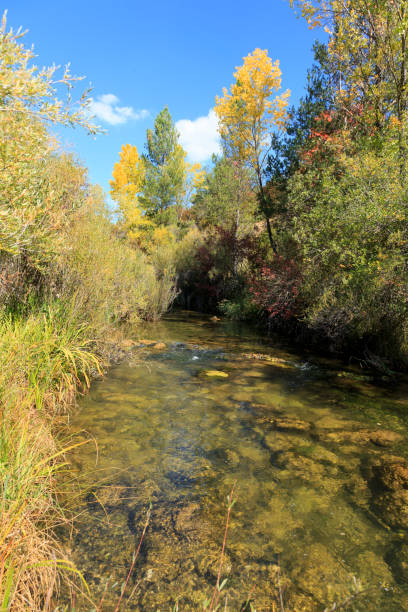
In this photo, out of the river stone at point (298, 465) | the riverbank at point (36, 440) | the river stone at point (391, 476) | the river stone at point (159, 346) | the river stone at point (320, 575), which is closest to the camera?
the riverbank at point (36, 440)

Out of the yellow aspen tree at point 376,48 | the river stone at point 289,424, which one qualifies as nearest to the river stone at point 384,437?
the river stone at point 289,424

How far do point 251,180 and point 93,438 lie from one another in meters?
18.5

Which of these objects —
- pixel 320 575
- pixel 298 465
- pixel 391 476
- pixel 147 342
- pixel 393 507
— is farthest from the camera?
pixel 147 342

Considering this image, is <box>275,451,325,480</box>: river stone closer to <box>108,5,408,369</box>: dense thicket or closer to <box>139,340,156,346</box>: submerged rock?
<box>108,5,408,369</box>: dense thicket

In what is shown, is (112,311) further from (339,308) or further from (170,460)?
(339,308)

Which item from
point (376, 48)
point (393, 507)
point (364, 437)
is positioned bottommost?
point (393, 507)

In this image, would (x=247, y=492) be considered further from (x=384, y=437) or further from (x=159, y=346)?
(x=159, y=346)

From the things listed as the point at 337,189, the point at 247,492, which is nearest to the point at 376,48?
the point at 337,189

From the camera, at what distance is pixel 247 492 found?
384 centimetres

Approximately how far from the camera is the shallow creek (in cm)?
270

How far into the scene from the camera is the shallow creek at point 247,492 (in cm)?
270

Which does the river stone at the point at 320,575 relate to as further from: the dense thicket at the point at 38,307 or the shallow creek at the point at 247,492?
the dense thicket at the point at 38,307

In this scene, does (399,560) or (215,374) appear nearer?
(399,560)

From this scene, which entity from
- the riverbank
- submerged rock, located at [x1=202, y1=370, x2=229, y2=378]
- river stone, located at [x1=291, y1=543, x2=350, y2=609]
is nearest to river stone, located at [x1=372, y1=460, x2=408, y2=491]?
river stone, located at [x1=291, y1=543, x2=350, y2=609]
